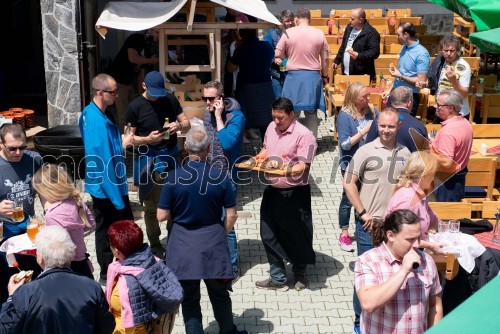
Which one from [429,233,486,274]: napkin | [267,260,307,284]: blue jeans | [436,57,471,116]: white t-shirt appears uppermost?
[436,57,471,116]: white t-shirt

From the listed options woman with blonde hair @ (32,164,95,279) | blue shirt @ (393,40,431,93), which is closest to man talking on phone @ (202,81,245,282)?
woman with blonde hair @ (32,164,95,279)

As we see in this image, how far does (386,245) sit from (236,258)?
3124 millimetres

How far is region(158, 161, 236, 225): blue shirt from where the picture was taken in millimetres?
6164

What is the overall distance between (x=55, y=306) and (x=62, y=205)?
175 cm

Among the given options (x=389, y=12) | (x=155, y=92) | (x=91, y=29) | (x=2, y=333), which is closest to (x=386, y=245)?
(x=2, y=333)

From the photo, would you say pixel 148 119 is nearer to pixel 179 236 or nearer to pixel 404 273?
pixel 179 236

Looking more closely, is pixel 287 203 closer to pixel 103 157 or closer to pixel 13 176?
pixel 103 157

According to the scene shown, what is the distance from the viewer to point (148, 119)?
815 centimetres

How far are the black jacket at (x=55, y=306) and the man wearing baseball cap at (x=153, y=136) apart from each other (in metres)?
3.27

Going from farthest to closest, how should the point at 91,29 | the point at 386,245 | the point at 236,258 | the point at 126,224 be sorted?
the point at 91,29 → the point at 236,258 → the point at 126,224 → the point at 386,245

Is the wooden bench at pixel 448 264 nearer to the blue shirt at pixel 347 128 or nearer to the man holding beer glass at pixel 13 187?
the blue shirt at pixel 347 128

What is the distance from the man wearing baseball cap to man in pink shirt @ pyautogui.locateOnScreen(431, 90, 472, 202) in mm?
2707

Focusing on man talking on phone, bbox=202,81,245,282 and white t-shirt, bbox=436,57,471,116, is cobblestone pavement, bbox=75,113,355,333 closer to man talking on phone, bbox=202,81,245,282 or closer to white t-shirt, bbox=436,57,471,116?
man talking on phone, bbox=202,81,245,282

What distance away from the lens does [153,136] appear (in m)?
8.08
